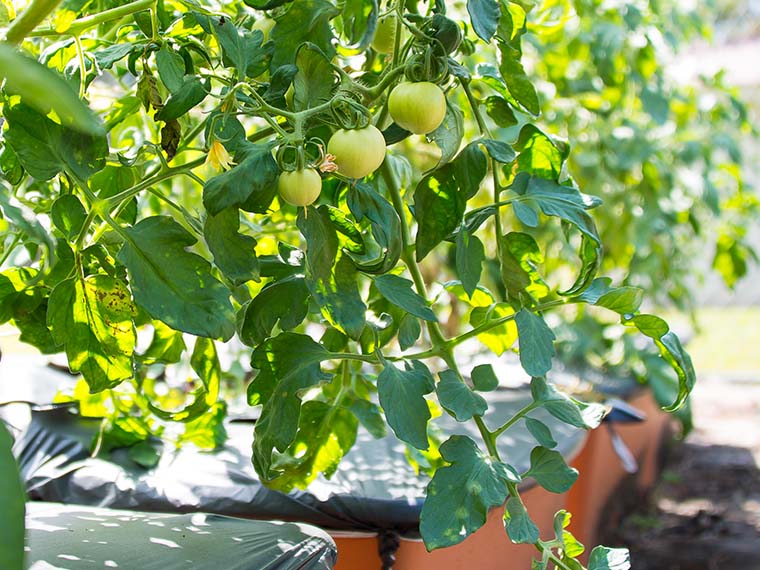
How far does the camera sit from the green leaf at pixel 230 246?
0.77 metres

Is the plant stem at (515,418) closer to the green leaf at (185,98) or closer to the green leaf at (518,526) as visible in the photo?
the green leaf at (518,526)

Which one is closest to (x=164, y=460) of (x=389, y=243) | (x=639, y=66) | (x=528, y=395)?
(x=389, y=243)

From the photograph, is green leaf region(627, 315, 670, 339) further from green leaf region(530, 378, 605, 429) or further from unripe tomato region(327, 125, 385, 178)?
unripe tomato region(327, 125, 385, 178)

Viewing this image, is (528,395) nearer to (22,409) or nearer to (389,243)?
(22,409)

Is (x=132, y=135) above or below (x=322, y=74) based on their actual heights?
above

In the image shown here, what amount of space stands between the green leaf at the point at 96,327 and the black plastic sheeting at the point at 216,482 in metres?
0.63

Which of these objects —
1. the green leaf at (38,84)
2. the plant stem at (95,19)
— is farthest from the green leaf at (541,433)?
the green leaf at (38,84)

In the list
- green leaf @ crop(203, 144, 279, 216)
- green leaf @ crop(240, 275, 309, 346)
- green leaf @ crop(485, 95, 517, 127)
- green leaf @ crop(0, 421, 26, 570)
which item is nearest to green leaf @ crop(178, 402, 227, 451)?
green leaf @ crop(240, 275, 309, 346)

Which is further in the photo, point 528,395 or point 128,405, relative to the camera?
point 528,395

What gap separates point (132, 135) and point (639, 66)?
1.70 m

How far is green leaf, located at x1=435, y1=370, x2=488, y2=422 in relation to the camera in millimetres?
900

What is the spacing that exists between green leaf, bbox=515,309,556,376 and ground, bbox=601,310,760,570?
248 centimetres

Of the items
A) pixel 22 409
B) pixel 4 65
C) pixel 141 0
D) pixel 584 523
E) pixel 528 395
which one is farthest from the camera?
pixel 584 523

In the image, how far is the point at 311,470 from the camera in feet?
3.89
